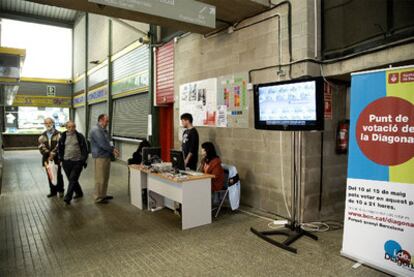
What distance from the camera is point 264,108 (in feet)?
12.1

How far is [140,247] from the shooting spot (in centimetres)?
339

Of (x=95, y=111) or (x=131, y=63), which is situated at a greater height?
(x=131, y=63)

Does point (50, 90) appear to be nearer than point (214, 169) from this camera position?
No

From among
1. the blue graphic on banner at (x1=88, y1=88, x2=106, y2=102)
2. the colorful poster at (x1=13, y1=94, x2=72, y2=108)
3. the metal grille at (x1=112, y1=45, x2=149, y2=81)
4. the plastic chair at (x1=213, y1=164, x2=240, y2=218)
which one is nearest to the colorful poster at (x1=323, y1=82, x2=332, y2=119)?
the plastic chair at (x1=213, y1=164, x2=240, y2=218)

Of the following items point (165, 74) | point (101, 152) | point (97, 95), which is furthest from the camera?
point (97, 95)

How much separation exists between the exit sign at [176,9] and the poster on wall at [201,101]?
135 cm

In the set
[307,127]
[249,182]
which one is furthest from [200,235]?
[307,127]

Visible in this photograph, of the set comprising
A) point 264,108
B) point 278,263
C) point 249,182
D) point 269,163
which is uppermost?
point 264,108

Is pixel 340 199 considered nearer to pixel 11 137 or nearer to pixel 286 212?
pixel 286 212

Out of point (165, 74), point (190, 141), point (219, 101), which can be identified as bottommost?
point (190, 141)

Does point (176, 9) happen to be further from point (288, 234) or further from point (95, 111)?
point (95, 111)

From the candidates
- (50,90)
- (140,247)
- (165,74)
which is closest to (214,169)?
(140,247)

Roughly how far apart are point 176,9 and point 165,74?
3.24m

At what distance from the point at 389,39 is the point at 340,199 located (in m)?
2.32
